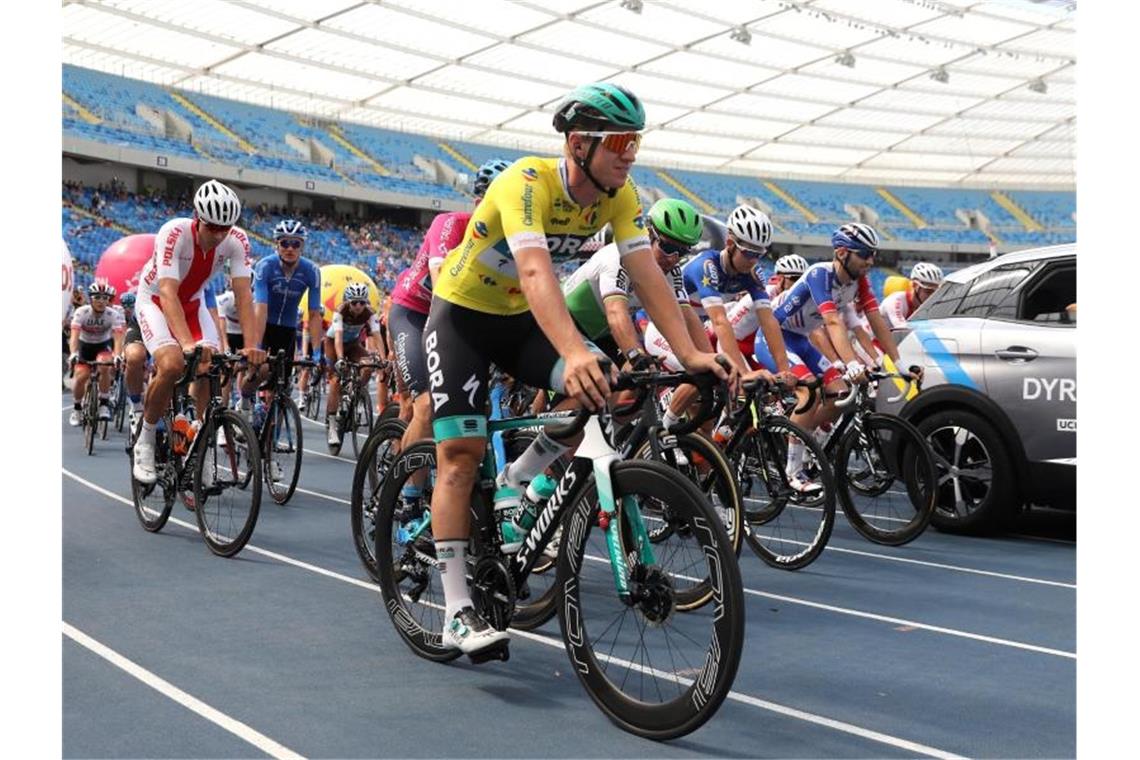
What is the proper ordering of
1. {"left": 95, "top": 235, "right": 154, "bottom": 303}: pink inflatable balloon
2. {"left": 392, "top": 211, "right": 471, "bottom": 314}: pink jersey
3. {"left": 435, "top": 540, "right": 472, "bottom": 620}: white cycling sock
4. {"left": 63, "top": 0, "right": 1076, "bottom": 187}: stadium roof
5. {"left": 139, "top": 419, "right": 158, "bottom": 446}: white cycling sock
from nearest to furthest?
{"left": 435, "top": 540, "right": 472, "bottom": 620}: white cycling sock, {"left": 392, "top": 211, "right": 471, "bottom": 314}: pink jersey, {"left": 139, "top": 419, "right": 158, "bottom": 446}: white cycling sock, {"left": 95, "top": 235, "right": 154, "bottom": 303}: pink inflatable balloon, {"left": 63, "top": 0, "right": 1076, "bottom": 187}: stadium roof

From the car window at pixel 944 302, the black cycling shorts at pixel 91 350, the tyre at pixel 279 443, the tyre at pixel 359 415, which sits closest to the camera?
the car window at pixel 944 302

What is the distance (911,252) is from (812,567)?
64826 mm

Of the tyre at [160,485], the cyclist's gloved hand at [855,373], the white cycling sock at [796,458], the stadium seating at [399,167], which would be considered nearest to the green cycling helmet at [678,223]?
the white cycling sock at [796,458]

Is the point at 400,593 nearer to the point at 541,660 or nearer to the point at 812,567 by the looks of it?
the point at 541,660

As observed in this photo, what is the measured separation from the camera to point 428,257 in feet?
19.5

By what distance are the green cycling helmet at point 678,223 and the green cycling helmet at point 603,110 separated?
7.49ft

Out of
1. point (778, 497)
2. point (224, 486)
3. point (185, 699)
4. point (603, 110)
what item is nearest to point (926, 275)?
point (778, 497)

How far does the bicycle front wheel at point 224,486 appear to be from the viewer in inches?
244

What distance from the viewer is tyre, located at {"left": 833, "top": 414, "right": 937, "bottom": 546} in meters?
6.62

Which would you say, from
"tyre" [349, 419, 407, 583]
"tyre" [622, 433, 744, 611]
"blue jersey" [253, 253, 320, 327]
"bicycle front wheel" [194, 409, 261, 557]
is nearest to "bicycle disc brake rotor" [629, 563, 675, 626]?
"tyre" [622, 433, 744, 611]

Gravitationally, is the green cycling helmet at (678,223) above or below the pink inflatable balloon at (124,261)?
below

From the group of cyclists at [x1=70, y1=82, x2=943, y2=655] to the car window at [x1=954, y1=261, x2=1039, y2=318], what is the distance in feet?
1.93

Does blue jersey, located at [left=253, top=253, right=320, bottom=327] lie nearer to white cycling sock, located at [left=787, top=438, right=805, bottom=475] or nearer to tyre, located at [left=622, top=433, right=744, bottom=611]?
white cycling sock, located at [left=787, top=438, right=805, bottom=475]

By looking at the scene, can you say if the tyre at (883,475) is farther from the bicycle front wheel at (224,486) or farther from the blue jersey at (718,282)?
the bicycle front wheel at (224,486)
